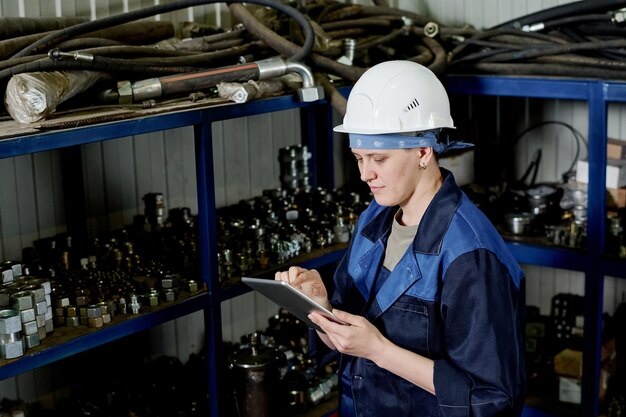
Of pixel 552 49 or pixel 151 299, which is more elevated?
pixel 552 49

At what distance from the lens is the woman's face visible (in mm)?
2488

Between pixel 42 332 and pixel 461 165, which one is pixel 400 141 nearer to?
pixel 42 332

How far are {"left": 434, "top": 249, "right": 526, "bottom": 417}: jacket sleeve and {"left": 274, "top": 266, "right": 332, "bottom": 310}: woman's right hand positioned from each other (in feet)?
1.38

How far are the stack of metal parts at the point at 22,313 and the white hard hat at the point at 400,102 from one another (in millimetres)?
1125

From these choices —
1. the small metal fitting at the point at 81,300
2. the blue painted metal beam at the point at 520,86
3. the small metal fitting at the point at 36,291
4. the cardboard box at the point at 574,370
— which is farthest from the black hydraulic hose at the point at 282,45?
the cardboard box at the point at 574,370

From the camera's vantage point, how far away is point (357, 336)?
7.89ft

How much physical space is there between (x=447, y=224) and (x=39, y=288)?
1296 mm

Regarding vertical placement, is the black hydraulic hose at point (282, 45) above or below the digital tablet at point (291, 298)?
above

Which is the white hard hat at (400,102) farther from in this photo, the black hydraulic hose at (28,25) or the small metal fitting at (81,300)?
the black hydraulic hose at (28,25)

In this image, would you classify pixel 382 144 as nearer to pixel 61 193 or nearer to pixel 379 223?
pixel 379 223

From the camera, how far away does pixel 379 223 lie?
8.88ft

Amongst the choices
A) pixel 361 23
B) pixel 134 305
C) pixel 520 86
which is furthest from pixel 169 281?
pixel 520 86

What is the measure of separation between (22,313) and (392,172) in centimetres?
121

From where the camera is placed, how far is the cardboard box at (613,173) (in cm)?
419
